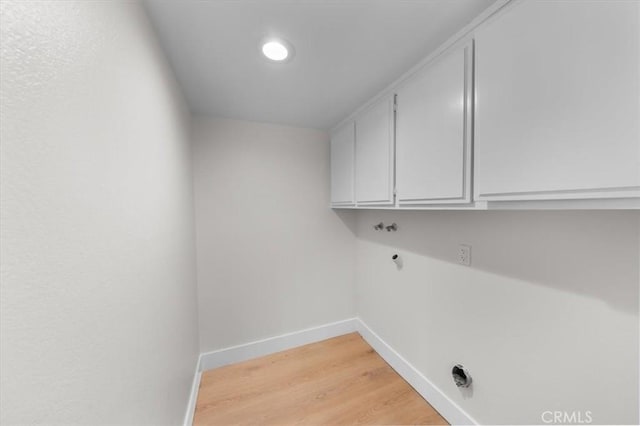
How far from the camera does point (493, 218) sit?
3.81 ft

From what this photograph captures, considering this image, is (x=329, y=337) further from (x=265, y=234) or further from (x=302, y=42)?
(x=302, y=42)

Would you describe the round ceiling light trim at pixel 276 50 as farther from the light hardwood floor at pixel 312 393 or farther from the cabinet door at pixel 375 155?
the light hardwood floor at pixel 312 393

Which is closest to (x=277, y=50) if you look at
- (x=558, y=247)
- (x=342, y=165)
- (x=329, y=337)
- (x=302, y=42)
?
(x=302, y=42)

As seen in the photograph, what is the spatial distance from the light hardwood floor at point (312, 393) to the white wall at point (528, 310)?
266 millimetres

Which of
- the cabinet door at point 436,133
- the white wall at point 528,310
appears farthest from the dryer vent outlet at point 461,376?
the cabinet door at point 436,133

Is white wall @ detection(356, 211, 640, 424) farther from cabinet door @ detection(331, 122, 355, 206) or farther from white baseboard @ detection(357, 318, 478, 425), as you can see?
cabinet door @ detection(331, 122, 355, 206)

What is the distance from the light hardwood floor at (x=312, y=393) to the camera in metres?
1.42

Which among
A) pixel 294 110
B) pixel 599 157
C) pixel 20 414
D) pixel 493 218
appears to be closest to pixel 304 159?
pixel 294 110

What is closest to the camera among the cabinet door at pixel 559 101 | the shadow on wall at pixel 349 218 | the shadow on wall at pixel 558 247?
the cabinet door at pixel 559 101

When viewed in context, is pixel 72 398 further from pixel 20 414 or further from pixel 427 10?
pixel 427 10

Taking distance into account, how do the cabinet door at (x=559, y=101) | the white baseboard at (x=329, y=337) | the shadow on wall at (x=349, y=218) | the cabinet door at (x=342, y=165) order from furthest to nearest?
the shadow on wall at (x=349, y=218) → the cabinet door at (x=342, y=165) → the white baseboard at (x=329, y=337) → the cabinet door at (x=559, y=101)

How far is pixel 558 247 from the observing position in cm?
93

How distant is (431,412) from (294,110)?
93.4 inches
